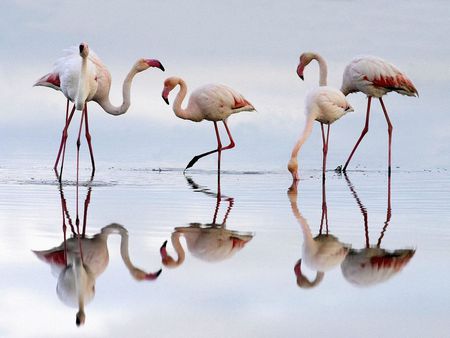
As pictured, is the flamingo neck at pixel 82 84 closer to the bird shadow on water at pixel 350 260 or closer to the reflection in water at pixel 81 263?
the reflection in water at pixel 81 263

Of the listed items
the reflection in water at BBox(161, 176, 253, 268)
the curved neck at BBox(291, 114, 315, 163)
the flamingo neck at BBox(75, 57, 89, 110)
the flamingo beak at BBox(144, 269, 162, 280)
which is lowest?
the flamingo beak at BBox(144, 269, 162, 280)

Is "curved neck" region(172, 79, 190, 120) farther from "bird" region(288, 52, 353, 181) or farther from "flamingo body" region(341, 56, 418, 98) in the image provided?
"flamingo body" region(341, 56, 418, 98)

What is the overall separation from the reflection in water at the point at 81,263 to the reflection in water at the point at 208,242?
1.01ft


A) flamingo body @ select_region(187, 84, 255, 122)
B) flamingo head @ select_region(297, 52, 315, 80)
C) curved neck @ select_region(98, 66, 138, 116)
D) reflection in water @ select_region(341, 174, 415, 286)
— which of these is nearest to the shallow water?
reflection in water @ select_region(341, 174, 415, 286)

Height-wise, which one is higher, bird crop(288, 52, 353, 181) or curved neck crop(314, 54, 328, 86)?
curved neck crop(314, 54, 328, 86)

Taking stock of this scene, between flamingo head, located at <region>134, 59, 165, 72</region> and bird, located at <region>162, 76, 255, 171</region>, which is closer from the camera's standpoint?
bird, located at <region>162, 76, 255, 171</region>

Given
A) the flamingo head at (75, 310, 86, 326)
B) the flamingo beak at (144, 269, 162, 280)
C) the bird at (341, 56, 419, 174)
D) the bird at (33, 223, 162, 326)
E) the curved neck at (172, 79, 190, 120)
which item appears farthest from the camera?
the bird at (341, 56, 419, 174)

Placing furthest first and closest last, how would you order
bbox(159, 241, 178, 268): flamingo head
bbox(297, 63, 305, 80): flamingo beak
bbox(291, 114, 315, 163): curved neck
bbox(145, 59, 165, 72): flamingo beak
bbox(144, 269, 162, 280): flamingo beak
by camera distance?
bbox(297, 63, 305, 80): flamingo beak < bbox(145, 59, 165, 72): flamingo beak < bbox(291, 114, 315, 163): curved neck < bbox(159, 241, 178, 268): flamingo head < bbox(144, 269, 162, 280): flamingo beak

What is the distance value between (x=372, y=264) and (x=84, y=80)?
22.7 feet

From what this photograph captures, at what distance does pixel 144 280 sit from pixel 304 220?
10.0ft

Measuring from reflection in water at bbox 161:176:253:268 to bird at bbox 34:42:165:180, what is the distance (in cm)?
454

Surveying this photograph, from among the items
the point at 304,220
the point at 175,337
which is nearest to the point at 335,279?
the point at 175,337

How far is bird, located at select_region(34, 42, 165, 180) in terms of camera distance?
38.5 feet

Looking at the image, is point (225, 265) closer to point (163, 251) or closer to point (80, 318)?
point (163, 251)
